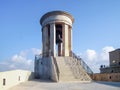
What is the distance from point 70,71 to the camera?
21031 mm

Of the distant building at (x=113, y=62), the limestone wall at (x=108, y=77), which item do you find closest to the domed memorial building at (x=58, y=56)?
the limestone wall at (x=108, y=77)

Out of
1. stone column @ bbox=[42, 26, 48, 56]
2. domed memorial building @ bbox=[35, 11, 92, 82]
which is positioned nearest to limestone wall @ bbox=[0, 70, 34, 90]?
domed memorial building @ bbox=[35, 11, 92, 82]

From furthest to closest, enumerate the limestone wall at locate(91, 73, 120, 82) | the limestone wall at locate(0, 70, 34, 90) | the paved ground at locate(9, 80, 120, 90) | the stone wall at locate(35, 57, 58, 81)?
the limestone wall at locate(91, 73, 120, 82)
the stone wall at locate(35, 57, 58, 81)
the paved ground at locate(9, 80, 120, 90)
the limestone wall at locate(0, 70, 34, 90)

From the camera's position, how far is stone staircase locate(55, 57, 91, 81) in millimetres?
19734

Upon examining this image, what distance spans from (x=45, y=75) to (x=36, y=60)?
17.1 feet

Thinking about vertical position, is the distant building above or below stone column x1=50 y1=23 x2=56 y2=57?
below

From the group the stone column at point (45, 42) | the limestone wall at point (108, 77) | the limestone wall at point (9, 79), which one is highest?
the stone column at point (45, 42)

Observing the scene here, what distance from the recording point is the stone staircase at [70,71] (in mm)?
19734

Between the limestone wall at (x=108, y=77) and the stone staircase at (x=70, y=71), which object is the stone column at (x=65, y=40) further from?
the limestone wall at (x=108, y=77)

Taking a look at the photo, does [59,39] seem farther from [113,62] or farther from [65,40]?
[113,62]

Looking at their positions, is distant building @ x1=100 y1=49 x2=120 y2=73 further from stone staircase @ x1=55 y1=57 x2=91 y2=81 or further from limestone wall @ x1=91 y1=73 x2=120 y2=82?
stone staircase @ x1=55 y1=57 x2=91 y2=81

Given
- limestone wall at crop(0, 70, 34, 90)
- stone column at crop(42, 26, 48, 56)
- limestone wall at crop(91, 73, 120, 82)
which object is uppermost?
stone column at crop(42, 26, 48, 56)

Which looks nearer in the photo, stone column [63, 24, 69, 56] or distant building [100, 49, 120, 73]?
stone column [63, 24, 69, 56]

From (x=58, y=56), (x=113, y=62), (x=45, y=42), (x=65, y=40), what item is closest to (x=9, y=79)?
(x=58, y=56)
